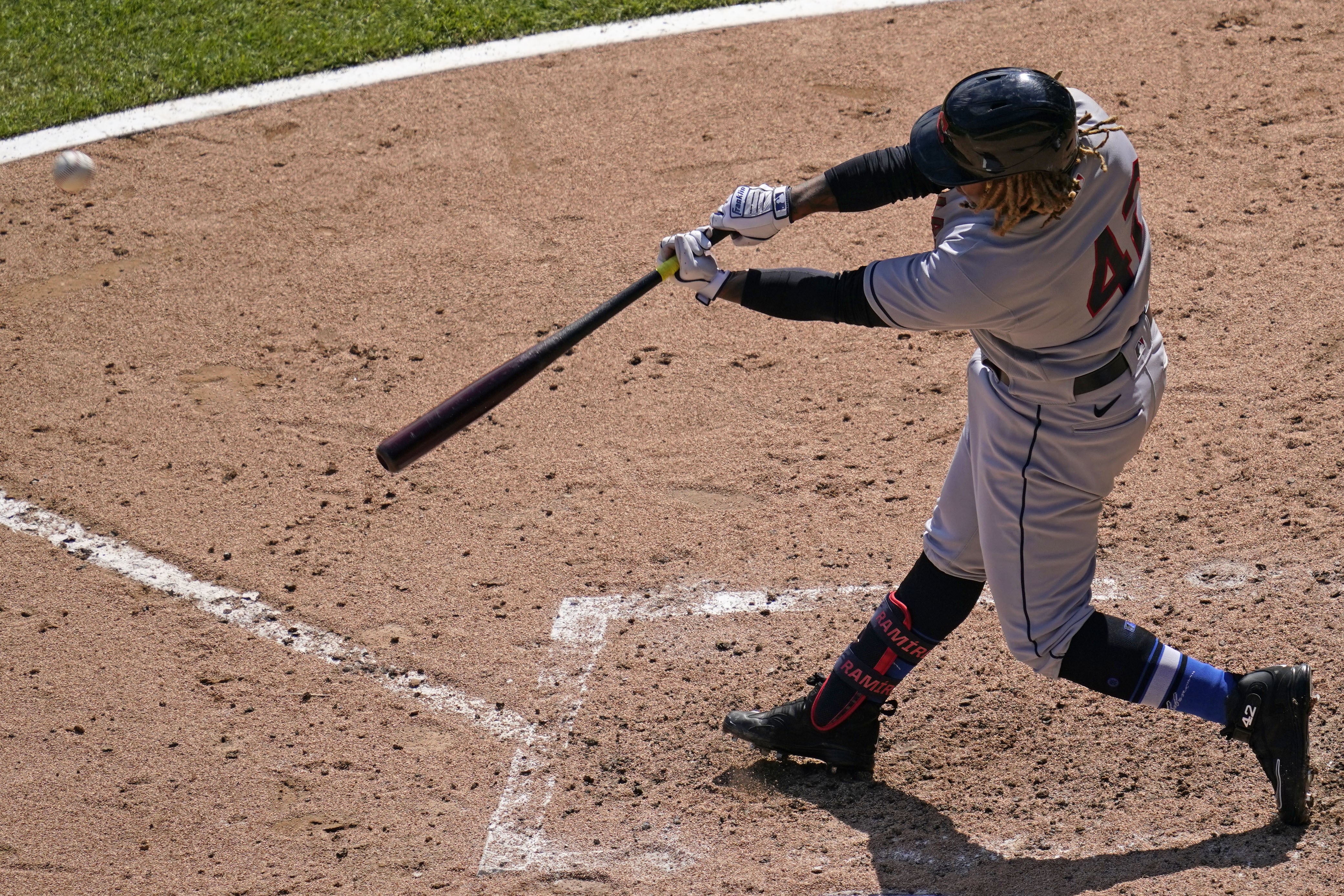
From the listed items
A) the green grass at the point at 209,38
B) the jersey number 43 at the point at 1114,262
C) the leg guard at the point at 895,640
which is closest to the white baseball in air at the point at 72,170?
the green grass at the point at 209,38

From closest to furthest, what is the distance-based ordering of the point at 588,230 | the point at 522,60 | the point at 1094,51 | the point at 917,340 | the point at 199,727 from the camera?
the point at 199,727, the point at 917,340, the point at 588,230, the point at 1094,51, the point at 522,60

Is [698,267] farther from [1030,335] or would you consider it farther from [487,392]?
[1030,335]

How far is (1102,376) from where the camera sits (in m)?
2.77

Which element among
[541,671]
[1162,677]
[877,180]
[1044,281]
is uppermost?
[877,180]

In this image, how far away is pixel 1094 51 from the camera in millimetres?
6203

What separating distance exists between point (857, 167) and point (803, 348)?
1959mm

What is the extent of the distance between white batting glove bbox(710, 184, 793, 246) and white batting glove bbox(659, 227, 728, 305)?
0.08 metres

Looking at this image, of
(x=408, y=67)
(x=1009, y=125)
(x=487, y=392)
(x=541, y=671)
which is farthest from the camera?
(x=408, y=67)

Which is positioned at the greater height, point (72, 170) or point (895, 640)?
point (72, 170)

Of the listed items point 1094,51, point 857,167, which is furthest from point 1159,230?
point 857,167

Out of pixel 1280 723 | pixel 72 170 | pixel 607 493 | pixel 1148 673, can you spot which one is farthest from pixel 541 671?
pixel 72 170

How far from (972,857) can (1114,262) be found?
141 cm

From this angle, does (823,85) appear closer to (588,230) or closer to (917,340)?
(588,230)

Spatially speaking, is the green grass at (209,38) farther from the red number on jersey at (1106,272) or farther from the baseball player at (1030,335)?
the red number on jersey at (1106,272)
